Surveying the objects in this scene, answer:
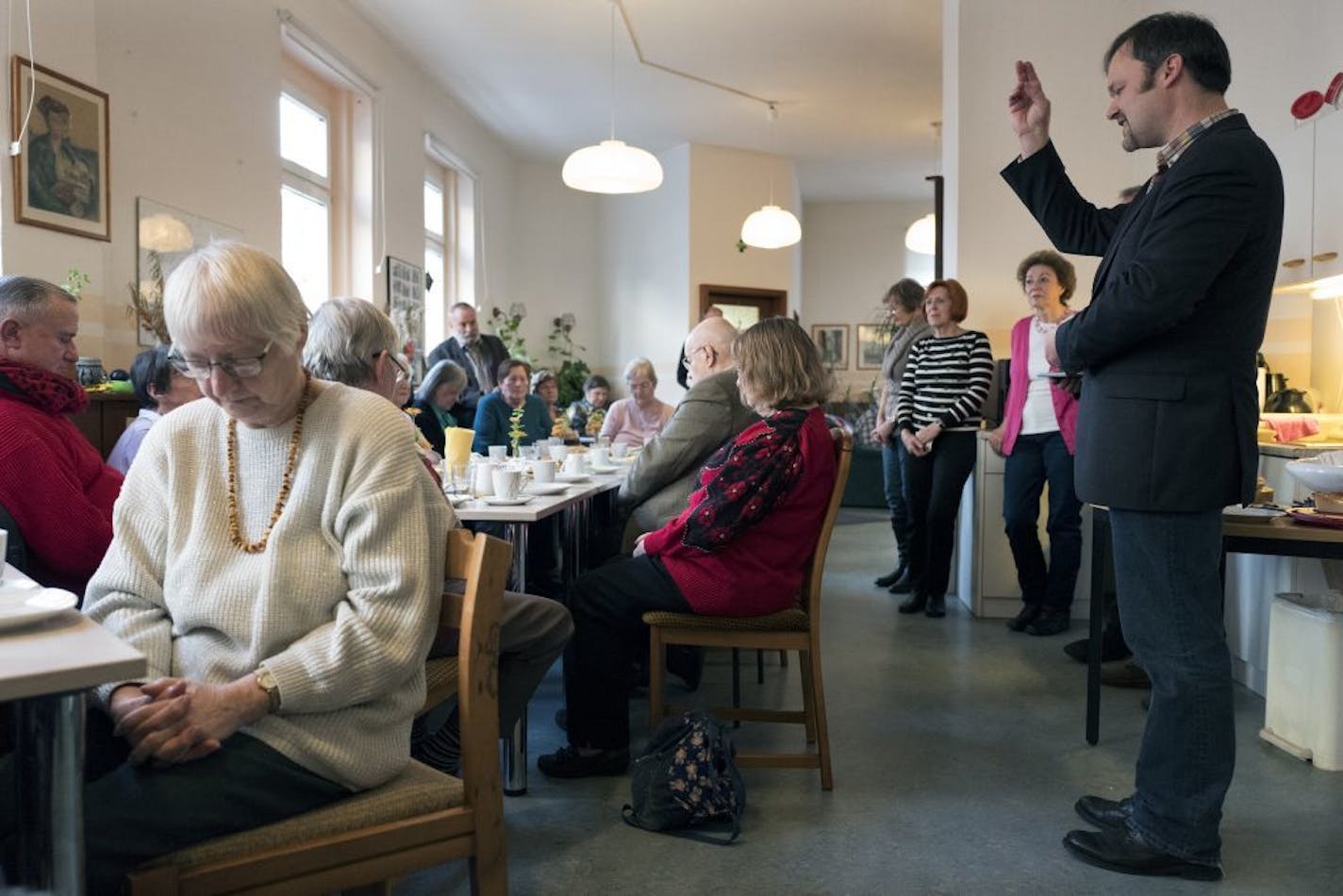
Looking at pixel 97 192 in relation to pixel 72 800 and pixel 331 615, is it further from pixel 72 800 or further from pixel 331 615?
pixel 72 800

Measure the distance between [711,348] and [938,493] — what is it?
5.55 feet

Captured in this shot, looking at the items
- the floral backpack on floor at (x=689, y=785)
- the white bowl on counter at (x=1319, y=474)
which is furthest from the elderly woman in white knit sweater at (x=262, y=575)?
the white bowl on counter at (x=1319, y=474)

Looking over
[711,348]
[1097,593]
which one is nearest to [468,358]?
[711,348]

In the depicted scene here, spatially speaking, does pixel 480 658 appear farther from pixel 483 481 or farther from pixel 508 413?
pixel 508 413

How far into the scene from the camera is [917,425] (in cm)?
468

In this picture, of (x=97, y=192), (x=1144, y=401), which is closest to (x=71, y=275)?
(x=97, y=192)

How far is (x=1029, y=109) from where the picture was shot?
7.31 feet

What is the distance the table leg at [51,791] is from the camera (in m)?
1.03

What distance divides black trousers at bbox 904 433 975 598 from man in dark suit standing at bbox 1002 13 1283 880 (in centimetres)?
244

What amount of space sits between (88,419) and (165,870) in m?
2.94

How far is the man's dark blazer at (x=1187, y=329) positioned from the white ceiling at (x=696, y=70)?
4.66m

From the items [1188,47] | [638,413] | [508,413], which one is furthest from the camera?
[638,413]

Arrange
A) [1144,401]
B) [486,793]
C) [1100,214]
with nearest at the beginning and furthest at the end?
[486,793], [1144,401], [1100,214]

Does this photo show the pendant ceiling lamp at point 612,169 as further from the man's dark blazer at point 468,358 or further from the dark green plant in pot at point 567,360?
the dark green plant in pot at point 567,360
